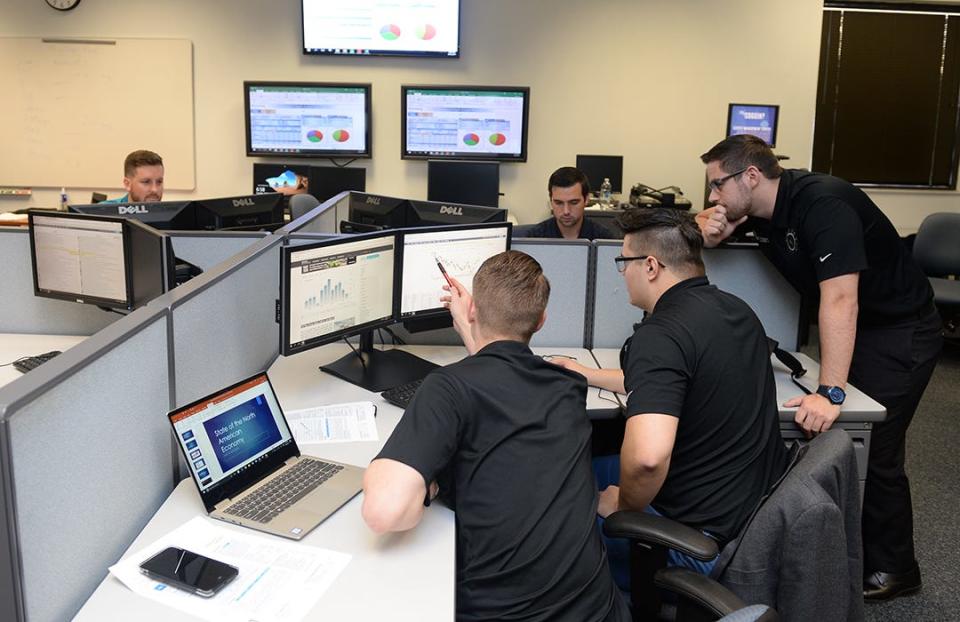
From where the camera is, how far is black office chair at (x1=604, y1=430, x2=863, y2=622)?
1.50 m

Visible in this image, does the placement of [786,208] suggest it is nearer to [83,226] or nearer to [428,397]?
[428,397]

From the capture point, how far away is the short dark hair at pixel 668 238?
1.97 meters

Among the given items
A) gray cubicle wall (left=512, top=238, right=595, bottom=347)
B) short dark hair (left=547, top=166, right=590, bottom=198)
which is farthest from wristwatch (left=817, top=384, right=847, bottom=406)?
short dark hair (left=547, top=166, right=590, bottom=198)

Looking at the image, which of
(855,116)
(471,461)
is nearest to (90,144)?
(471,461)

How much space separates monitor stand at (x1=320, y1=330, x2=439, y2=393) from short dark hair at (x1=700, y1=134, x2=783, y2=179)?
105 centimetres

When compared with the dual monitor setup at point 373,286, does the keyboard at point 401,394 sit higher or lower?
lower

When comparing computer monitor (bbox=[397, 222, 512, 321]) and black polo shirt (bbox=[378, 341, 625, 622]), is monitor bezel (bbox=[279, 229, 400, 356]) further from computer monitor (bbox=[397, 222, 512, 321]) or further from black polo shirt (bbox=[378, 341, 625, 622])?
black polo shirt (bbox=[378, 341, 625, 622])

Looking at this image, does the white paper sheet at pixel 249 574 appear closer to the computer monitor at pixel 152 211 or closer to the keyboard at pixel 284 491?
the keyboard at pixel 284 491

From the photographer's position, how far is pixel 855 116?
20.2ft

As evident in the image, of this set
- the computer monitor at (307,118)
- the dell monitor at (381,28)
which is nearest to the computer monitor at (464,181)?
the computer monitor at (307,118)

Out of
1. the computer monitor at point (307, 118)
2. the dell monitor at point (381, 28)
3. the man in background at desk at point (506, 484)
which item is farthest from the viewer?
the computer monitor at point (307, 118)

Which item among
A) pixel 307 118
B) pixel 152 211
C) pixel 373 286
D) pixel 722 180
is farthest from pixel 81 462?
pixel 307 118

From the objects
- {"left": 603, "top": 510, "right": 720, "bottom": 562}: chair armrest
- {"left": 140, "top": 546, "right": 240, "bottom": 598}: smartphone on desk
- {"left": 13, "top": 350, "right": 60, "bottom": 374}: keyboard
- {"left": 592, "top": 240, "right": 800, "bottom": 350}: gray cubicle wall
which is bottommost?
{"left": 603, "top": 510, "right": 720, "bottom": 562}: chair armrest

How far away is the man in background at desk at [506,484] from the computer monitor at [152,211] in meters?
1.72
